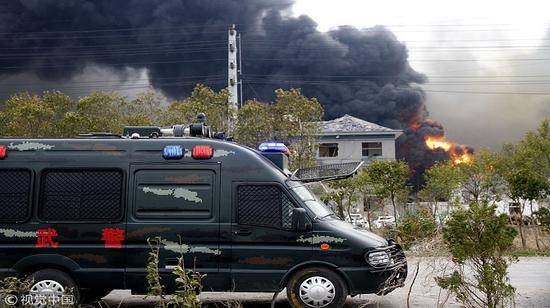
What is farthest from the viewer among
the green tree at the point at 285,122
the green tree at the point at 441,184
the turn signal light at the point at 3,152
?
the green tree at the point at 441,184

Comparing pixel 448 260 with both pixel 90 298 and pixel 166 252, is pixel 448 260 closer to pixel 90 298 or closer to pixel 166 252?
pixel 166 252

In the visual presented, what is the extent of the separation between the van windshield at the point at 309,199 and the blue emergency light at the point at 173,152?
5.03 feet

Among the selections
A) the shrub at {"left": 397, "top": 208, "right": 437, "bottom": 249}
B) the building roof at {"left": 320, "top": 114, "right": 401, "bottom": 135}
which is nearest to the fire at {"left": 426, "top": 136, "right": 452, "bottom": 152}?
the building roof at {"left": 320, "top": 114, "right": 401, "bottom": 135}

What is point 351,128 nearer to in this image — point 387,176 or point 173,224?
point 387,176

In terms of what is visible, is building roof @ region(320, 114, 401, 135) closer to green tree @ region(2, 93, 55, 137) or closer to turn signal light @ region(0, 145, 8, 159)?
green tree @ region(2, 93, 55, 137)

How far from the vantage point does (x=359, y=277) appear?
313 inches

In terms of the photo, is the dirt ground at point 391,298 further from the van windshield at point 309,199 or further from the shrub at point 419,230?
the van windshield at point 309,199

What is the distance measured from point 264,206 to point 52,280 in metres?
2.98

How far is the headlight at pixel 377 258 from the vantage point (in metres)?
7.98

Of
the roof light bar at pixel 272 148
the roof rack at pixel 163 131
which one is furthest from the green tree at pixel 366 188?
the roof rack at pixel 163 131

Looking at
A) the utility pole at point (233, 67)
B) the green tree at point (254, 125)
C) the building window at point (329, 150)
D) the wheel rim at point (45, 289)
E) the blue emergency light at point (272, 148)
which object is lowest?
the wheel rim at point (45, 289)

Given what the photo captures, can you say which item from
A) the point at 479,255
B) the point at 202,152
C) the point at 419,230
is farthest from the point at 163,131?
the point at 419,230

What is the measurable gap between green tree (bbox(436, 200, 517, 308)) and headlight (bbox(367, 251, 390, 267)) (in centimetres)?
141

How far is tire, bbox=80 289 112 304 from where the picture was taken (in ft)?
27.4
